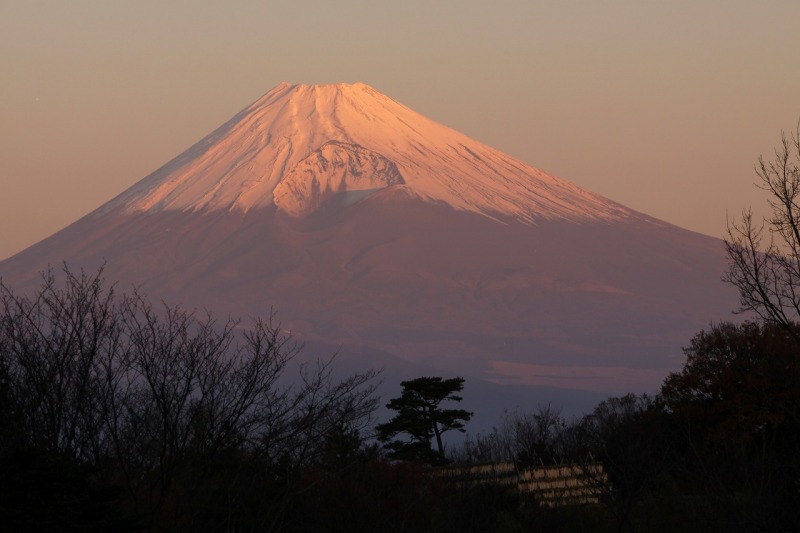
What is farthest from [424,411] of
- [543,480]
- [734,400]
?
[543,480]

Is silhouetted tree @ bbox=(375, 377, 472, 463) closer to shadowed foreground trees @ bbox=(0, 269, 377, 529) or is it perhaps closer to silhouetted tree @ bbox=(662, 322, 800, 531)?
silhouetted tree @ bbox=(662, 322, 800, 531)

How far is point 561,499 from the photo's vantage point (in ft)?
119

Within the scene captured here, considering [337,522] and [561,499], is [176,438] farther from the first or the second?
[561,499]

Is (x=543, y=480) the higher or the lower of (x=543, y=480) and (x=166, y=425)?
the lower

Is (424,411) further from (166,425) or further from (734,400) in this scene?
(166,425)

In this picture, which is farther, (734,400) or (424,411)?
(424,411)

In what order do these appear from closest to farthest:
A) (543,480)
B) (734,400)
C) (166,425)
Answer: (166,425) < (543,480) < (734,400)

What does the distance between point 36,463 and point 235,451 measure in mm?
4997

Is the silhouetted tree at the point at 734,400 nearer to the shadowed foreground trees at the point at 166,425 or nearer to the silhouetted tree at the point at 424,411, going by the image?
the silhouetted tree at the point at 424,411

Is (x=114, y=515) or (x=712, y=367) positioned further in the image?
(x=712, y=367)

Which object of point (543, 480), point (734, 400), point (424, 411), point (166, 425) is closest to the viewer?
point (166, 425)

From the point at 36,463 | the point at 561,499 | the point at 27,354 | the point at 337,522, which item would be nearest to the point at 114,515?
the point at 36,463

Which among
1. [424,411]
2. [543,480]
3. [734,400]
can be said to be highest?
[424,411]

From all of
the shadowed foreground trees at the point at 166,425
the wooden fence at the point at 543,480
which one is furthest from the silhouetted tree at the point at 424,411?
the shadowed foreground trees at the point at 166,425
